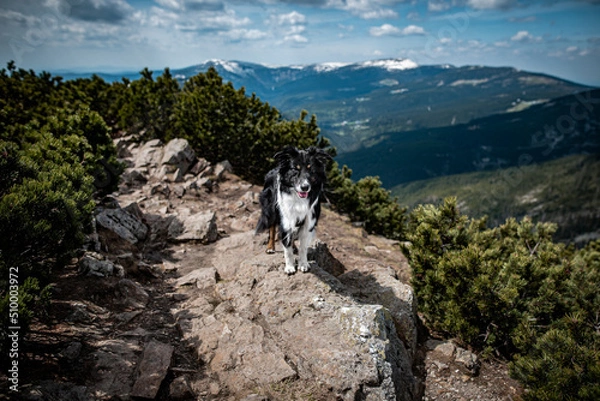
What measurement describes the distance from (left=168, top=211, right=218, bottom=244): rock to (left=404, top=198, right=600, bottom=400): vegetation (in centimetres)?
747

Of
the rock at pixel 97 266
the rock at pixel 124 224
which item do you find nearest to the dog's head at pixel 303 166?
the rock at pixel 97 266

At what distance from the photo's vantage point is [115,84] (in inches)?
1391

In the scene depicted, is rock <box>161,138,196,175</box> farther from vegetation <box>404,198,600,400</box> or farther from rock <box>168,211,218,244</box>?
vegetation <box>404,198,600,400</box>

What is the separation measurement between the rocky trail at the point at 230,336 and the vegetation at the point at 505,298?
76 cm

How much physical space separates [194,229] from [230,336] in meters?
6.97

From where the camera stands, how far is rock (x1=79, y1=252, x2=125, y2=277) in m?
7.39

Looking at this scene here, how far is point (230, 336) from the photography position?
19.7ft

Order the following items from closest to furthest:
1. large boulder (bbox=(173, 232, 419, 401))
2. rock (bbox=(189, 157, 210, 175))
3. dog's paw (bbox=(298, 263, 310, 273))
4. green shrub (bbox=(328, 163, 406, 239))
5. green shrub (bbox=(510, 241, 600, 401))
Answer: large boulder (bbox=(173, 232, 419, 401)) < green shrub (bbox=(510, 241, 600, 401)) < dog's paw (bbox=(298, 263, 310, 273)) < rock (bbox=(189, 157, 210, 175)) < green shrub (bbox=(328, 163, 406, 239))

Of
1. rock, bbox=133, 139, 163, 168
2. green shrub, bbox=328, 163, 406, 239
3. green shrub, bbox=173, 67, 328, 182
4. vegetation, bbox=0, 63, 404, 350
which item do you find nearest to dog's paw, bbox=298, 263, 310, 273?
vegetation, bbox=0, 63, 404, 350

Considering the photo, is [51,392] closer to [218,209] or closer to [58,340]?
[58,340]

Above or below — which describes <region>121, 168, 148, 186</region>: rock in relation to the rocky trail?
above

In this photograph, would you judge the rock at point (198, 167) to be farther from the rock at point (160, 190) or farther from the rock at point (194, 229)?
the rock at point (194, 229)

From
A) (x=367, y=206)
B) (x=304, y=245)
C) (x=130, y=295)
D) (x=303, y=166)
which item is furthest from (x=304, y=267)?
(x=367, y=206)

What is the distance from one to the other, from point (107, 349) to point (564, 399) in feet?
27.5
